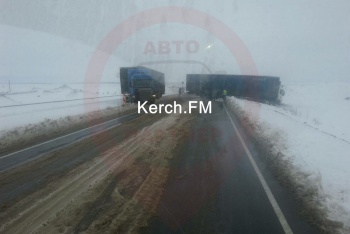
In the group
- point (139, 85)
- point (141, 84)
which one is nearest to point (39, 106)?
point (139, 85)

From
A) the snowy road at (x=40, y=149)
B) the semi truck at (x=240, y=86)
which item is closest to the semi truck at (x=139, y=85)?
the snowy road at (x=40, y=149)

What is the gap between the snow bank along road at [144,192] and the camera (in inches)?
195

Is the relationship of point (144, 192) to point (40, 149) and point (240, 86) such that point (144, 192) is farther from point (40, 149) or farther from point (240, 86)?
point (240, 86)

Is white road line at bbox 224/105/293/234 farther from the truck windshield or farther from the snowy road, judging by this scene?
the truck windshield

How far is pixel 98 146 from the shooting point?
1091cm

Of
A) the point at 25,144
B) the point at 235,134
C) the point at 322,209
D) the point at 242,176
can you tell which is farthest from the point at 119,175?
the point at 235,134

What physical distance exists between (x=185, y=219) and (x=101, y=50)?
124 meters

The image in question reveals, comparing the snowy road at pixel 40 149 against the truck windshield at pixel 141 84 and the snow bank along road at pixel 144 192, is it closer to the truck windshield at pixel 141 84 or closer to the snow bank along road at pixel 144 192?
the snow bank along road at pixel 144 192

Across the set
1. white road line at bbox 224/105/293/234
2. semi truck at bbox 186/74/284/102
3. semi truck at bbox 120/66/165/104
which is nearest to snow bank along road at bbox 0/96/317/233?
white road line at bbox 224/105/293/234

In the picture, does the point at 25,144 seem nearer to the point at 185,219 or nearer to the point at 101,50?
the point at 185,219

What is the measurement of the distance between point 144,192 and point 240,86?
43289 mm

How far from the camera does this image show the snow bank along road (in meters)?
4.95

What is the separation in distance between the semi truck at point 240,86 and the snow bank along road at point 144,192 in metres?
35.1

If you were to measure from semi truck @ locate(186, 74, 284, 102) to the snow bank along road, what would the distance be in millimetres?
35119
